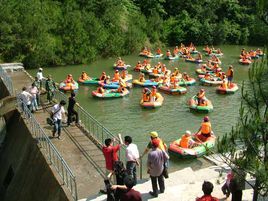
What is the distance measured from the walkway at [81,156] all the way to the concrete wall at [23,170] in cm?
74

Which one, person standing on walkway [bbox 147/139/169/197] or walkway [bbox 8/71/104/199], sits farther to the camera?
walkway [bbox 8/71/104/199]

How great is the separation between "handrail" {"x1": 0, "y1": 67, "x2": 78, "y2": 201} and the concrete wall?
8.9 inches

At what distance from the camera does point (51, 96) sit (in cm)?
2112

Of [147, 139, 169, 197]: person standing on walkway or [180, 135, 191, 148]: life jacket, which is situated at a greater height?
[147, 139, 169, 197]: person standing on walkway

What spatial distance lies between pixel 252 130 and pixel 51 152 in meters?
8.29

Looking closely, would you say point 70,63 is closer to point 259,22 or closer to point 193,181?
point 193,181

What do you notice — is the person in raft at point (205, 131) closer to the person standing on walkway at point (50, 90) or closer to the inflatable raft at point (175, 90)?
the person standing on walkway at point (50, 90)

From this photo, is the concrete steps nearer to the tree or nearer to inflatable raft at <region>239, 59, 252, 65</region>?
the tree

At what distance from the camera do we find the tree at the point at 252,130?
7160 mm

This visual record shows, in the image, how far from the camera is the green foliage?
1486 inches

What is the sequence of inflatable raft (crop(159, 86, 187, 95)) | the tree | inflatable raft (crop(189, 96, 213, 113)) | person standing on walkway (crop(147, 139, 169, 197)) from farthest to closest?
inflatable raft (crop(159, 86, 187, 95)), inflatable raft (crop(189, 96, 213, 113)), person standing on walkway (crop(147, 139, 169, 197)), the tree

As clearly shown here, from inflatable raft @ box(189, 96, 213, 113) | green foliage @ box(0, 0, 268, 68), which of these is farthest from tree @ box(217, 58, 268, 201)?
green foliage @ box(0, 0, 268, 68)

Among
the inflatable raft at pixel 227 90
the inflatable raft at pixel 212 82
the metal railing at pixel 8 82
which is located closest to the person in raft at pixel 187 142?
the metal railing at pixel 8 82

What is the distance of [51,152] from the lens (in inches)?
550
